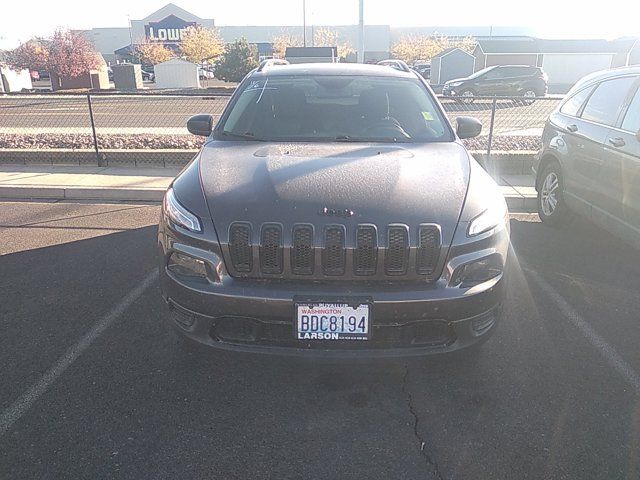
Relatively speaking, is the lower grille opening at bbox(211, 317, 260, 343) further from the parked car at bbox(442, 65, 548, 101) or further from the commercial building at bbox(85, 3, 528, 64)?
the commercial building at bbox(85, 3, 528, 64)

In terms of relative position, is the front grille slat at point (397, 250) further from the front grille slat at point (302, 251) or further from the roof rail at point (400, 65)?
the roof rail at point (400, 65)

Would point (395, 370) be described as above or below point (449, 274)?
below

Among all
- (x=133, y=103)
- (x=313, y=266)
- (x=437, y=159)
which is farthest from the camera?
(x=133, y=103)

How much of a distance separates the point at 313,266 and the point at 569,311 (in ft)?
7.69

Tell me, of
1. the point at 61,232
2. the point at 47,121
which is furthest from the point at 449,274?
the point at 47,121

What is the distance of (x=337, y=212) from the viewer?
2.66 metres

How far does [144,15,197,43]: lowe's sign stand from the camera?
6920 cm

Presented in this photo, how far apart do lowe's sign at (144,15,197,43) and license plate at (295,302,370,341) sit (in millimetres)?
74010

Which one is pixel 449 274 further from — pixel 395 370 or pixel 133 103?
pixel 133 103

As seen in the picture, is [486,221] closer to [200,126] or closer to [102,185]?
[200,126]

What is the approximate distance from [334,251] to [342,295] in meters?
0.22

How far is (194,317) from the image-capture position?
2.72 metres

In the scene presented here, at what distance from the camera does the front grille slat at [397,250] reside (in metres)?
2.58

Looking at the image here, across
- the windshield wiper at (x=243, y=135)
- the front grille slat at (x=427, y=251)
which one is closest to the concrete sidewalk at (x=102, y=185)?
the windshield wiper at (x=243, y=135)
